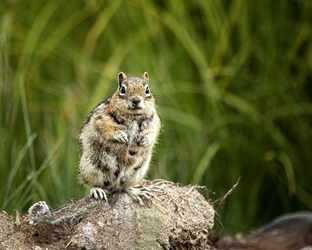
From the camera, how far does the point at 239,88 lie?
8453mm

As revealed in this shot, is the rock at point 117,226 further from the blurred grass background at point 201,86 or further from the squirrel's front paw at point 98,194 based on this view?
the blurred grass background at point 201,86

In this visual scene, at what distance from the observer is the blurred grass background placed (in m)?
7.80

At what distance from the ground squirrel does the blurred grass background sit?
230cm

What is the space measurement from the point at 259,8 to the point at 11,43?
9.86ft

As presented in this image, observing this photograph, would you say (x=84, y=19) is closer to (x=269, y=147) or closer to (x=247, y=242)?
(x=269, y=147)

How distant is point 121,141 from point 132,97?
277mm

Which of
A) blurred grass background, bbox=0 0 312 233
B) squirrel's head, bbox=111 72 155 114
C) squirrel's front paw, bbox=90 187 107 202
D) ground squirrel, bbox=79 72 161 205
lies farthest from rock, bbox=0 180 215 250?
blurred grass background, bbox=0 0 312 233

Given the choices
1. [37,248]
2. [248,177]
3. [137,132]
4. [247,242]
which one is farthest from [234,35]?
[37,248]

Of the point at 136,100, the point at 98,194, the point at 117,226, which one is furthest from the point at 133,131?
the point at 117,226

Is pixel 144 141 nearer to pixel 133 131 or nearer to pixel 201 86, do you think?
pixel 133 131

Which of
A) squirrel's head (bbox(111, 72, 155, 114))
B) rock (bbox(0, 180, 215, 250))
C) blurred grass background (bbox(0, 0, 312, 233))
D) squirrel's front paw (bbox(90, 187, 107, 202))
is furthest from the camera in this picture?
blurred grass background (bbox(0, 0, 312, 233))

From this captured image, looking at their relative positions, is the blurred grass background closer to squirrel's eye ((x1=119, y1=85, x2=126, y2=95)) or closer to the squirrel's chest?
the squirrel's chest

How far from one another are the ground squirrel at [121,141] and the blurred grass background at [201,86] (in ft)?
7.53

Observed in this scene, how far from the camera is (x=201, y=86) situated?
27.3 feet
